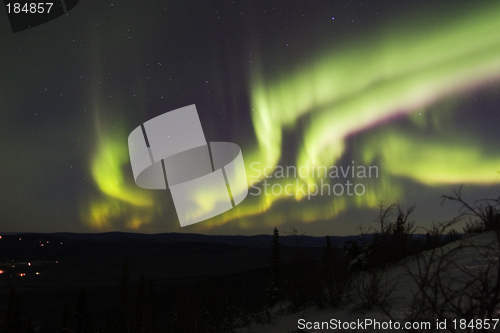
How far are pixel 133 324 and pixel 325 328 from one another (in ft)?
123

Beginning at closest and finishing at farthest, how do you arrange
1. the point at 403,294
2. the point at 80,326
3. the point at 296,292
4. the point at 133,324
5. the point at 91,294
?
the point at 403,294, the point at 296,292, the point at 133,324, the point at 80,326, the point at 91,294

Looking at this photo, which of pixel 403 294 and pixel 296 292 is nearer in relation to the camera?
pixel 403 294

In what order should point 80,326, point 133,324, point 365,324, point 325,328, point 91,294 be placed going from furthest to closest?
1. point 91,294
2. point 80,326
3. point 133,324
4. point 325,328
5. point 365,324

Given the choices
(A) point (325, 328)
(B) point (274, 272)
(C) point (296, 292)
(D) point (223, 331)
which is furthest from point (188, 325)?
(B) point (274, 272)

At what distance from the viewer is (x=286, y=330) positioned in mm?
7887

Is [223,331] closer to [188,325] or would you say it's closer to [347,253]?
[188,325]

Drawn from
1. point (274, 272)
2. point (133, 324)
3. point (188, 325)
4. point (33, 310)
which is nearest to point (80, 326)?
point (133, 324)

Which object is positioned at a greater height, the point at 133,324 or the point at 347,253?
the point at 347,253

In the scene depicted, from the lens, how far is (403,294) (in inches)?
299

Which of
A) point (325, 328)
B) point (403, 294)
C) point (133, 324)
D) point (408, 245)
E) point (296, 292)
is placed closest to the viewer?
point (325, 328)

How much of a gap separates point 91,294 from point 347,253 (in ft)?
605

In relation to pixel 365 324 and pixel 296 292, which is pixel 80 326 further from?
pixel 365 324

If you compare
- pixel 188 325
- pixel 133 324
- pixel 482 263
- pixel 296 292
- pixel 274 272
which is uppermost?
pixel 482 263

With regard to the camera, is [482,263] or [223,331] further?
[223,331]
